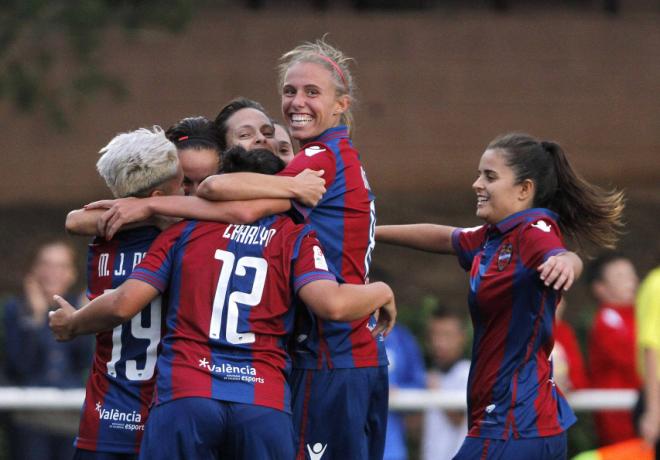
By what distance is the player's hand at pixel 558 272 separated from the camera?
441 cm

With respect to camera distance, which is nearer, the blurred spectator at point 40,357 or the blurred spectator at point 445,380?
the blurred spectator at point 40,357

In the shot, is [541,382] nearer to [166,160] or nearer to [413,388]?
[166,160]

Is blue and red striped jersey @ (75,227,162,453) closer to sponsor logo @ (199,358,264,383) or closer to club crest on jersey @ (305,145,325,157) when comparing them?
sponsor logo @ (199,358,264,383)

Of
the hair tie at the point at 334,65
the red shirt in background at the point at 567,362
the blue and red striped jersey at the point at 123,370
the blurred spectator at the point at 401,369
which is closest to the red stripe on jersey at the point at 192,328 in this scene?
the blue and red striped jersey at the point at 123,370

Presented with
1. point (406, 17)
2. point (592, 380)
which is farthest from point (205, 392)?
point (406, 17)

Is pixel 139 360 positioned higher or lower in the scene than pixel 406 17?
lower

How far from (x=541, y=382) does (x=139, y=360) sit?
1559 millimetres

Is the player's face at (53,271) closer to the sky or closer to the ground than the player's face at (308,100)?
closer to the ground

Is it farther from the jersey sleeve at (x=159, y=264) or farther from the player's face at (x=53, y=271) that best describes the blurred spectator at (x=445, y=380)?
the jersey sleeve at (x=159, y=264)

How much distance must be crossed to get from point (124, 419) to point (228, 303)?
2.07 ft

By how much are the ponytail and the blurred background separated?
11.7 metres

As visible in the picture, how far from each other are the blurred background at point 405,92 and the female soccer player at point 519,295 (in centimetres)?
1184

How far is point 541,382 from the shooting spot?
15.7 ft

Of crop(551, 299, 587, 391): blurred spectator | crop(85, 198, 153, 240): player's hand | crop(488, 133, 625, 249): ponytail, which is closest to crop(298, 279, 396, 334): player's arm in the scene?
crop(85, 198, 153, 240): player's hand
